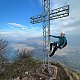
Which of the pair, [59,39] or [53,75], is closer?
[59,39]

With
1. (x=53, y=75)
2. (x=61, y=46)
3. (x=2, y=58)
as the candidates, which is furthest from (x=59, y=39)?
(x=2, y=58)

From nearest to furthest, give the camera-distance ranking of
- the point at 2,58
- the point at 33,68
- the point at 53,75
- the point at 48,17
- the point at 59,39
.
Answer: the point at 59,39 → the point at 48,17 → the point at 53,75 → the point at 33,68 → the point at 2,58

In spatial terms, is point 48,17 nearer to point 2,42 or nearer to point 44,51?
point 44,51

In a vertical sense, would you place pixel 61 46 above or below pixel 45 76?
above

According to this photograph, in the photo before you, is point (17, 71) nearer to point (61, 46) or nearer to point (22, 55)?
point (61, 46)

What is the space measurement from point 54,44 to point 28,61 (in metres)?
14.5

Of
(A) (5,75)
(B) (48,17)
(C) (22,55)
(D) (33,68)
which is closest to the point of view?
(B) (48,17)

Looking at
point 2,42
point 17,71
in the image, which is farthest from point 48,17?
point 2,42

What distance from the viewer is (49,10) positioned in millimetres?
23094

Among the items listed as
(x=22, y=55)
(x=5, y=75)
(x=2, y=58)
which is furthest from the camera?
(x=22, y=55)

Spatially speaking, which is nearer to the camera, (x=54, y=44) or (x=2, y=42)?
(x=54, y=44)

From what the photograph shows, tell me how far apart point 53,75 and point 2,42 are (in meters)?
25.8

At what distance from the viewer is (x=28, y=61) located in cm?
3575

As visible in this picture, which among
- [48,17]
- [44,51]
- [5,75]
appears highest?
[48,17]
